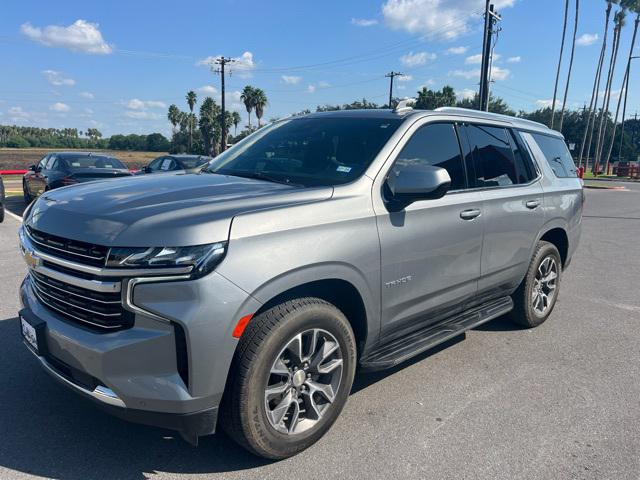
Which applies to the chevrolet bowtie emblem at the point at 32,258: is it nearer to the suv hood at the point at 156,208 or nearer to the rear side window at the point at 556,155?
the suv hood at the point at 156,208

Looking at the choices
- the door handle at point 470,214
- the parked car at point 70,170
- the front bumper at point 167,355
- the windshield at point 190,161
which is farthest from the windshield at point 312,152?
the windshield at point 190,161

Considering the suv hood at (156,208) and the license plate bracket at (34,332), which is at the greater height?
the suv hood at (156,208)

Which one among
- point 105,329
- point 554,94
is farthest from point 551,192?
point 554,94

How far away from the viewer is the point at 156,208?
2475 mm

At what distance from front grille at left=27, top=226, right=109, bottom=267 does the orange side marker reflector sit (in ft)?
2.25

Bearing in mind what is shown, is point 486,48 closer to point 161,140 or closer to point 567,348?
point 567,348

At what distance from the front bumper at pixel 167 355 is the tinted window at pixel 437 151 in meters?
1.64

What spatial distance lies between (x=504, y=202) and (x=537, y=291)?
1.38m

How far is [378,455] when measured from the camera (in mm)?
2828

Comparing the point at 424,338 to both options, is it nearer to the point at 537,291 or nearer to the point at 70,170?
the point at 537,291

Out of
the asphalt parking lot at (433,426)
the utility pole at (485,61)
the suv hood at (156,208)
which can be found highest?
the utility pole at (485,61)

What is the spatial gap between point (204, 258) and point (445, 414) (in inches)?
80.8

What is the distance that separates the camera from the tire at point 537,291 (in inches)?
188

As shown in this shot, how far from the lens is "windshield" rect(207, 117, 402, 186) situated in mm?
3295
